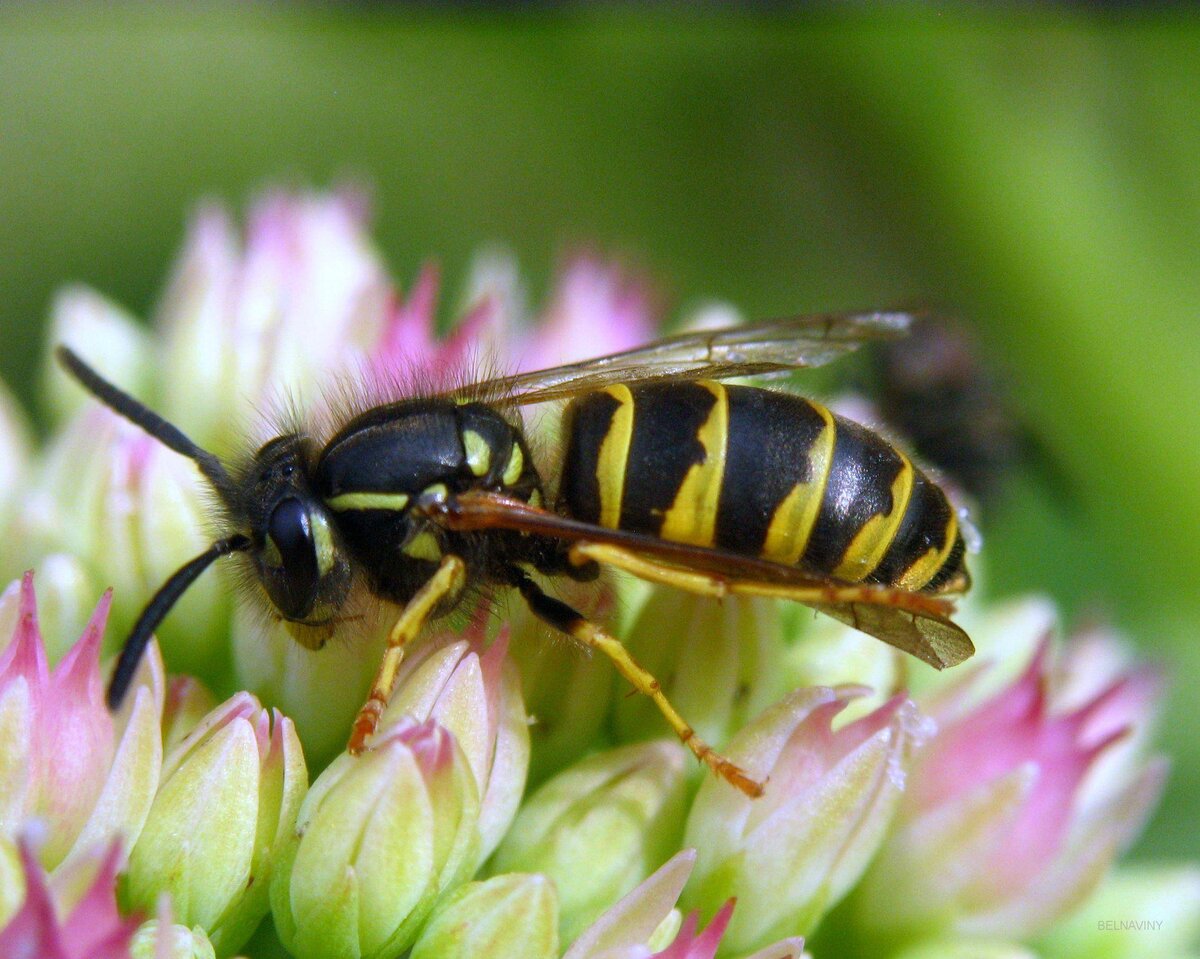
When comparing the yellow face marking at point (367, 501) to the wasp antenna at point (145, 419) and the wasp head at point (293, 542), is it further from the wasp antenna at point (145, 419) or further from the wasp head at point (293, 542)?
the wasp antenna at point (145, 419)

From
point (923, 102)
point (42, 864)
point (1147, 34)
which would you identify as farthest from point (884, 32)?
point (42, 864)

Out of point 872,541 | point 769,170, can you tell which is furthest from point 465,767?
point 769,170

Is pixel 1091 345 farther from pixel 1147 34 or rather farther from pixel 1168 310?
pixel 1147 34

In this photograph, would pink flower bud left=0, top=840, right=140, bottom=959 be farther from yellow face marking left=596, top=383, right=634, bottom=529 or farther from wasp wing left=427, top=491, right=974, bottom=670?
yellow face marking left=596, top=383, right=634, bottom=529

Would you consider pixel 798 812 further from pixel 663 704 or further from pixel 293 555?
pixel 293 555

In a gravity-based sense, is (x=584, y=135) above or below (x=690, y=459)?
above
